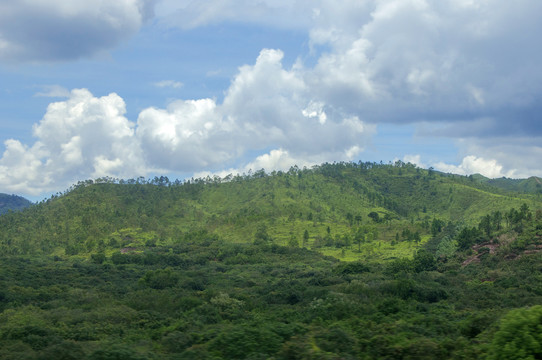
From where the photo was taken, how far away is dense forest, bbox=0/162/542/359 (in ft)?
51.0

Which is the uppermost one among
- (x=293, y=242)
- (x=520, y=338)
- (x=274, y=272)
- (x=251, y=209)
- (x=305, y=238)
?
(x=251, y=209)

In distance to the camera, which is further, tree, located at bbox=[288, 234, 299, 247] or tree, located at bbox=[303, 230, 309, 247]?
tree, located at bbox=[303, 230, 309, 247]

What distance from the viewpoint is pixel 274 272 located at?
2391 inches

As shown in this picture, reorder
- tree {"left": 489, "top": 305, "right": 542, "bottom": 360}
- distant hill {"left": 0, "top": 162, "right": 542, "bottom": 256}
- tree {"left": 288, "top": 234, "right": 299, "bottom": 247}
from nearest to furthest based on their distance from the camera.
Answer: tree {"left": 489, "top": 305, "right": 542, "bottom": 360}
tree {"left": 288, "top": 234, "right": 299, "bottom": 247}
distant hill {"left": 0, "top": 162, "right": 542, "bottom": 256}

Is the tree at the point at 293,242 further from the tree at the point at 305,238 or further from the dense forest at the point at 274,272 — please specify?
the tree at the point at 305,238

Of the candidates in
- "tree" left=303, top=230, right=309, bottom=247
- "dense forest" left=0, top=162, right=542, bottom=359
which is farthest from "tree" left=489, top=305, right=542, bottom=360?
"tree" left=303, top=230, right=309, bottom=247

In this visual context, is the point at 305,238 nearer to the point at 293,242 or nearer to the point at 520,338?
the point at 293,242

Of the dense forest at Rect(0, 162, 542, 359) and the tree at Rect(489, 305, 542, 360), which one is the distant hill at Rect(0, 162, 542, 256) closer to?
the dense forest at Rect(0, 162, 542, 359)

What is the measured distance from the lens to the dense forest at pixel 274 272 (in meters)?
15.6

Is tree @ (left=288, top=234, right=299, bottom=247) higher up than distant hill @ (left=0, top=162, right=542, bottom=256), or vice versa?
distant hill @ (left=0, top=162, right=542, bottom=256)

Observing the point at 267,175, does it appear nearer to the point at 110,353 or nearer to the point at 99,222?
the point at 99,222

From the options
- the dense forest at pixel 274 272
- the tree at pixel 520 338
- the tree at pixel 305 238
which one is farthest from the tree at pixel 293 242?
the tree at pixel 520 338

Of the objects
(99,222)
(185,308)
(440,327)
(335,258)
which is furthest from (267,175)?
(440,327)

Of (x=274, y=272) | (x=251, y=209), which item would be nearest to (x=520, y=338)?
(x=274, y=272)
